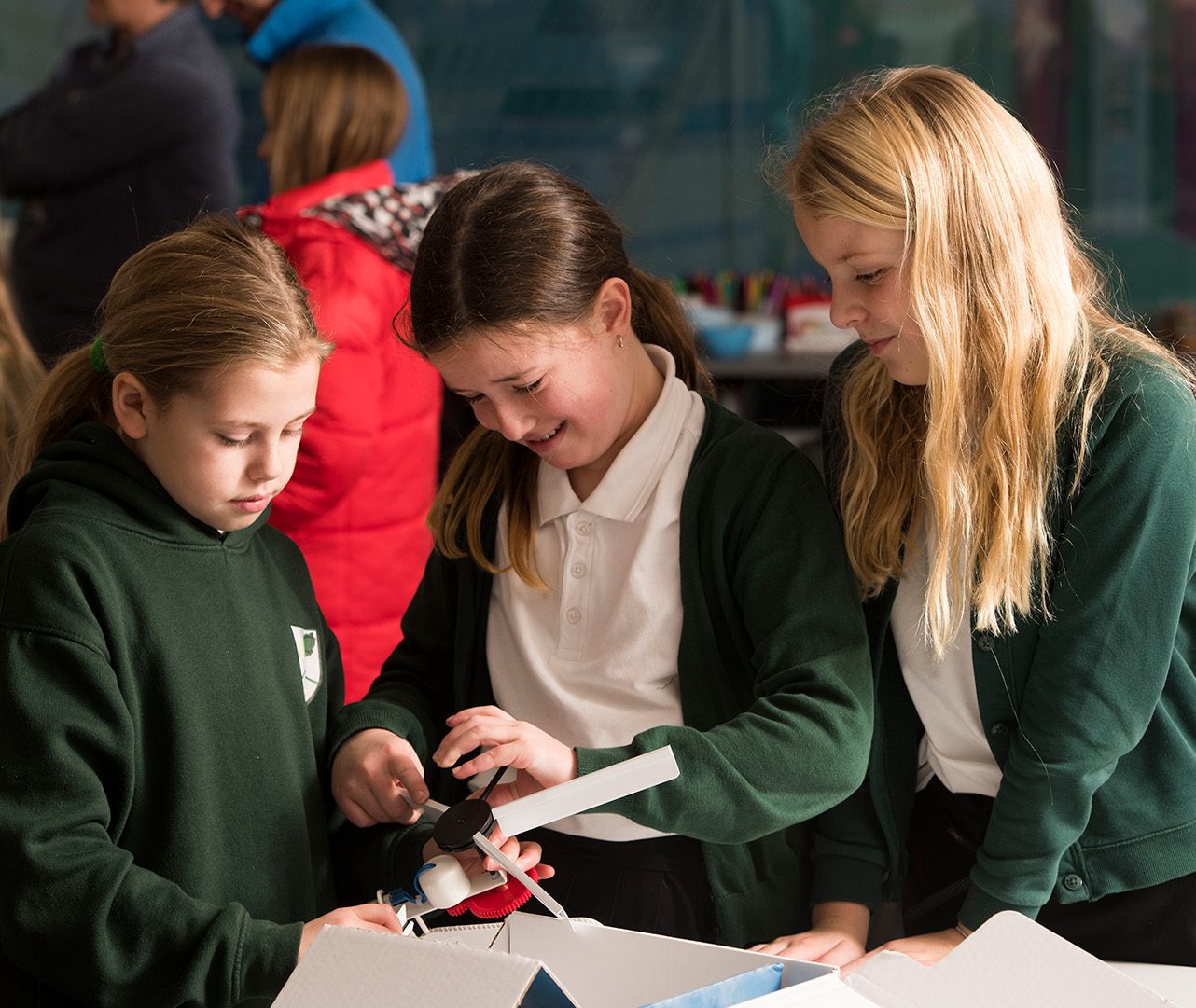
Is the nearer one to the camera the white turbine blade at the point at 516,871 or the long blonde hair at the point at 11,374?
the white turbine blade at the point at 516,871

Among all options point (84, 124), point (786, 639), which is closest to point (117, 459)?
point (786, 639)

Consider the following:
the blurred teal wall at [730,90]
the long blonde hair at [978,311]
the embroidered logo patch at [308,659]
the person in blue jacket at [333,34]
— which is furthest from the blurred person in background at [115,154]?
the long blonde hair at [978,311]

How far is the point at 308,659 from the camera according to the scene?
4.01 feet

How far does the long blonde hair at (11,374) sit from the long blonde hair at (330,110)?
470 millimetres

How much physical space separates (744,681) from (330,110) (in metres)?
1.27

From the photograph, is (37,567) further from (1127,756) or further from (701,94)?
(701,94)

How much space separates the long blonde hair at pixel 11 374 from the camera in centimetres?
175

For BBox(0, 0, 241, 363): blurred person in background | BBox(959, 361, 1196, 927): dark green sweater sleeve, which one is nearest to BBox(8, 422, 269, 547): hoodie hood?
BBox(959, 361, 1196, 927): dark green sweater sleeve

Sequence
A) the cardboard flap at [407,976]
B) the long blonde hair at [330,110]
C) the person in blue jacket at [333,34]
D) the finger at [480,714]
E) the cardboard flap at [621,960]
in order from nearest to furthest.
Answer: the cardboard flap at [407,976]
the cardboard flap at [621,960]
the finger at [480,714]
the long blonde hair at [330,110]
the person in blue jacket at [333,34]

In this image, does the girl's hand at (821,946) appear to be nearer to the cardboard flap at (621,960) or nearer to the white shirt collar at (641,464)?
the cardboard flap at (621,960)

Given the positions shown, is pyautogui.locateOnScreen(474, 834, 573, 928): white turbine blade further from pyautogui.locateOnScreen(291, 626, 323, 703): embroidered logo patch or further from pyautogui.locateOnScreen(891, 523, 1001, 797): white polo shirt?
pyautogui.locateOnScreen(891, 523, 1001, 797): white polo shirt

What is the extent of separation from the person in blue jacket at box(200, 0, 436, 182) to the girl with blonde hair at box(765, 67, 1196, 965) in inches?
50.8

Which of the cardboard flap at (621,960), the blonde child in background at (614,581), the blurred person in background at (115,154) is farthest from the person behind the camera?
the blurred person in background at (115,154)

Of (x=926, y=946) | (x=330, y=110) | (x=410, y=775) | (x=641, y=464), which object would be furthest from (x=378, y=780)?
(x=330, y=110)
